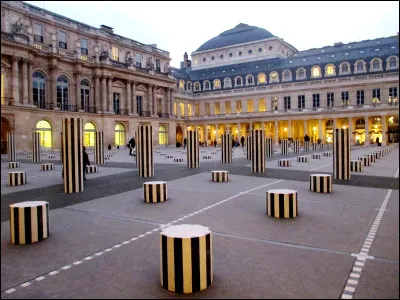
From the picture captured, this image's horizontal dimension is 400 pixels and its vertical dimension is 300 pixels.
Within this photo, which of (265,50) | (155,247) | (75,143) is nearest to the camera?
(155,247)

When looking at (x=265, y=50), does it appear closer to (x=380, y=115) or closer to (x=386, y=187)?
(x=380, y=115)

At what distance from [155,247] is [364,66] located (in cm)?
5566

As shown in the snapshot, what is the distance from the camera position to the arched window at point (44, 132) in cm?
3716

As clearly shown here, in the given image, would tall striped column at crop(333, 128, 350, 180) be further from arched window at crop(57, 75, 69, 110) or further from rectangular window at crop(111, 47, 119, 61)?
rectangular window at crop(111, 47, 119, 61)

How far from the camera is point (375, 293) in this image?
3.73m

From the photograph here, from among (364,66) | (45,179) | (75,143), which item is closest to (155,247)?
(75,143)

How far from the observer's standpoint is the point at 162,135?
181 ft

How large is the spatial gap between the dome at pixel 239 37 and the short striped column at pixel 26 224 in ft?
226

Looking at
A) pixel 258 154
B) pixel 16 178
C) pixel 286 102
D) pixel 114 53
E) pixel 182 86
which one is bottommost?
pixel 16 178

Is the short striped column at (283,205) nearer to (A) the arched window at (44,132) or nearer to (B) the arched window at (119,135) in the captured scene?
(A) the arched window at (44,132)

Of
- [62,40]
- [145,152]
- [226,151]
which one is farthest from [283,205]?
[62,40]

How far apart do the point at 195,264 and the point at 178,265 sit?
7.9 inches

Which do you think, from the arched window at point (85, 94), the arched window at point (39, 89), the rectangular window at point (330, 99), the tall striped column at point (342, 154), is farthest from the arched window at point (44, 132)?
the rectangular window at point (330, 99)

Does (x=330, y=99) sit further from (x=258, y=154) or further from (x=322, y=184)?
(x=322, y=184)
